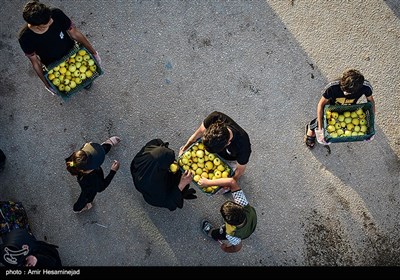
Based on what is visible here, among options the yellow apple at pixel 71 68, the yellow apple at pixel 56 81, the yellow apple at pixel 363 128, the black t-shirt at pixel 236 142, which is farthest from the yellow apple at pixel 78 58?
the yellow apple at pixel 363 128

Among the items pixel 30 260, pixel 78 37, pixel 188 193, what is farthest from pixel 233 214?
pixel 78 37

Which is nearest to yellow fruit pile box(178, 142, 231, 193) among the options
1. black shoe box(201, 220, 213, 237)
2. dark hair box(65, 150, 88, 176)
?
black shoe box(201, 220, 213, 237)

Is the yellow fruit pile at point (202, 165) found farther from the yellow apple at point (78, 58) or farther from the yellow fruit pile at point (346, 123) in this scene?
the yellow apple at point (78, 58)

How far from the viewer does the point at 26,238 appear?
5746 mm

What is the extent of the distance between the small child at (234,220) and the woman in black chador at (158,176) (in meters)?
0.35

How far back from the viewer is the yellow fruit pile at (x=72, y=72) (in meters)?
6.68

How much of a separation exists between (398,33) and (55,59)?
5.68 meters

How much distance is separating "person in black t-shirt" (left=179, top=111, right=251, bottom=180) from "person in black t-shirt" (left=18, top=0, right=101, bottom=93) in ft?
7.33

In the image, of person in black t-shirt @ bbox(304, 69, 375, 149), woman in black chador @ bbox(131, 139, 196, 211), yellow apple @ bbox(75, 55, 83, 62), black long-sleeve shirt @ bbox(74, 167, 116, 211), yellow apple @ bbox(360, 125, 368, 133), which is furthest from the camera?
yellow apple @ bbox(75, 55, 83, 62)

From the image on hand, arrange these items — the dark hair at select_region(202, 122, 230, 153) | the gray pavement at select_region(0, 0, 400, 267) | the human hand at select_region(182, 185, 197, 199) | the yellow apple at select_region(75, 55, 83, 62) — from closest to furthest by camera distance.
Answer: the dark hair at select_region(202, 122, 230, 153) < the yellow apple at select_region(75, 55, 83, 62) < the human hand at select_region(182, 185, 197, 199) < the gray pavement at select_region(0, 0, 400, 267)

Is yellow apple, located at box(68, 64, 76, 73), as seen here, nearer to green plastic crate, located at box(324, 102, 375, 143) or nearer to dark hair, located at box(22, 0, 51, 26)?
dark hair, located at box(22, 0, 51, 26)

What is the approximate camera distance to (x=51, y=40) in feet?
20.3

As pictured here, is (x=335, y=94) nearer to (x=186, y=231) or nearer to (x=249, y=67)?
(x=249, y=67)

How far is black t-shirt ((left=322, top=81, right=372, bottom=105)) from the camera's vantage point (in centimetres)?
617
